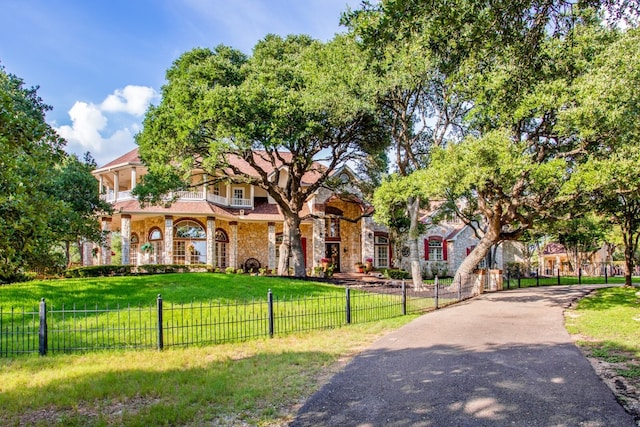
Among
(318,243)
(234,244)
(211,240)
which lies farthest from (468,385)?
(234,244)

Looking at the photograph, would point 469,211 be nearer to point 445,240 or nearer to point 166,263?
point 445,240

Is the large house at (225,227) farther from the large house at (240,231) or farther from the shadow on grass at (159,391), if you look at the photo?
the shadow on grass at (159,391)

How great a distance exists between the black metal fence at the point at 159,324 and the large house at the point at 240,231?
14.4 m

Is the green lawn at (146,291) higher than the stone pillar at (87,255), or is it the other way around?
the stone pillar at (87,255)

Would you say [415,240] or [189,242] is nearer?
→ [415,240]

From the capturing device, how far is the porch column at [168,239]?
26297mm

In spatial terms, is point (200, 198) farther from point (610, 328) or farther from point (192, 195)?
point (610, 328)

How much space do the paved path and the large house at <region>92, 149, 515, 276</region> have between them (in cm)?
1761

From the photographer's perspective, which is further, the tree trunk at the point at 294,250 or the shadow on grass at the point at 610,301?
the tree trunk at the point at 294,250

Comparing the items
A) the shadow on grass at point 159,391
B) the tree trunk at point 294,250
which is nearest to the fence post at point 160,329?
the shadow on grass at point 159,391

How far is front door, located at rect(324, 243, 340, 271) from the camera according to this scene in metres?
31.8

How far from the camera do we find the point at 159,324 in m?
8.59

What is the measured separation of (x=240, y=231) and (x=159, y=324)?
71.2 feet

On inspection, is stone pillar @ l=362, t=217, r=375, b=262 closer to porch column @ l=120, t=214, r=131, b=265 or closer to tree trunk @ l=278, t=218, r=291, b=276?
tree trunk @ l=278, t=218, r=291, b=276
